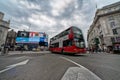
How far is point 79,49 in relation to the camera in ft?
42.7

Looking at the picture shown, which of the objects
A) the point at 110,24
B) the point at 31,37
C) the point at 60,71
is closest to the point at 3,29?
the point at 31,37

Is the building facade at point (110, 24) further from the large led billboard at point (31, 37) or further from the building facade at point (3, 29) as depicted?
the building facade at point (3, 29)

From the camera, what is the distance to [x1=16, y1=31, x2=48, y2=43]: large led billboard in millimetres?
45016

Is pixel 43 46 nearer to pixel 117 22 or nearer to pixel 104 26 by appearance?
pixel 104 26

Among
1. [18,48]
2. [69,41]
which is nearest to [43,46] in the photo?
[18,48]

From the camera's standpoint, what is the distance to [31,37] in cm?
4772

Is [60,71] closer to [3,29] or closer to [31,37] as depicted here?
[3,29]

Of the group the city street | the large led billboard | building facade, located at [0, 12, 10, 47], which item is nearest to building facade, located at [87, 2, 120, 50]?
the city street

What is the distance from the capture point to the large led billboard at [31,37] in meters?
45.0

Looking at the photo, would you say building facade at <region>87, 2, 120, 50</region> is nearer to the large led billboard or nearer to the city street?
the city street

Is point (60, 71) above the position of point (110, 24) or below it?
below

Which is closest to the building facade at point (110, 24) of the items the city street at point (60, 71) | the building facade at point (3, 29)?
the city street at point (60, 71)

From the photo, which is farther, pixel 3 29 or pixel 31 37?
pixel 31 37

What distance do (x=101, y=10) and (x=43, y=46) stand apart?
37667 mm
